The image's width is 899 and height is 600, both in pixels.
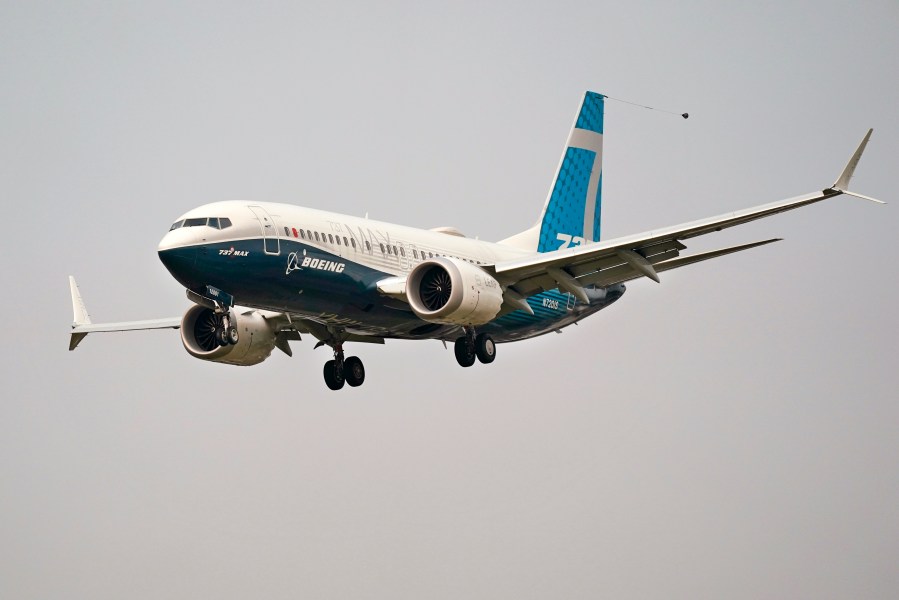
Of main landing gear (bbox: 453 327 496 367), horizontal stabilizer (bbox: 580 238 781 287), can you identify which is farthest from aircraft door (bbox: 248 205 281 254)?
horizontal stabilizer (bbox: 580 238 781 287)

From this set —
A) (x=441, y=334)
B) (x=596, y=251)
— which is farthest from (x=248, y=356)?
(x=596, y=251)

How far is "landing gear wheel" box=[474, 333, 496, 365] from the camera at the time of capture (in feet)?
146

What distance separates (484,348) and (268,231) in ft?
29.9

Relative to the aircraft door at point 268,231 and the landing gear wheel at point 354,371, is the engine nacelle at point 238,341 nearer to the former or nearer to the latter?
the landing gear wheel at point 354,371

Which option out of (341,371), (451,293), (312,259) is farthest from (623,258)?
(341,371)

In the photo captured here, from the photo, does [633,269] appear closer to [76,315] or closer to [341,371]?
[341,371]

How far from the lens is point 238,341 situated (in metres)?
45.5

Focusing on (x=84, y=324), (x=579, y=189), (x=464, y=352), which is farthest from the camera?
(x=579, y=189)

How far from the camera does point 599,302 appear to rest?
162ft

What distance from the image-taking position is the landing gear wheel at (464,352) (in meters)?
44.5

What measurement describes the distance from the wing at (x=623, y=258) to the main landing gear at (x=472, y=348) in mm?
1562

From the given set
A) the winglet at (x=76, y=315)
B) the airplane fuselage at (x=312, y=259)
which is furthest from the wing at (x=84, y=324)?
the airplane fuselage at (x=312, y=259)

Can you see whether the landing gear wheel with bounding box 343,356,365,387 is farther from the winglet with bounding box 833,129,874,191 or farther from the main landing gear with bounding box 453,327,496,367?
the winglet with bounding box 833,129,874,191

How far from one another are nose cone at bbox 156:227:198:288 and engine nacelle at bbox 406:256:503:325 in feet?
22.8
